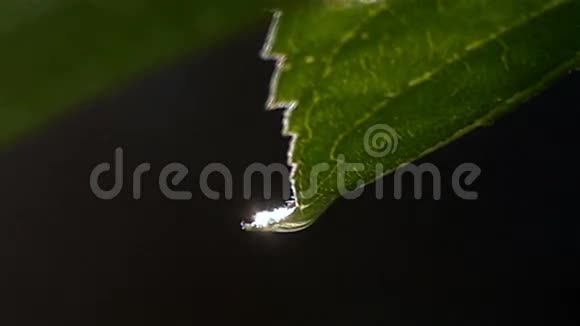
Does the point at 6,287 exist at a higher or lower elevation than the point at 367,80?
higher

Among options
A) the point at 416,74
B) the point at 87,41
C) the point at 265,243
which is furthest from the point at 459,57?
the point at 265,243

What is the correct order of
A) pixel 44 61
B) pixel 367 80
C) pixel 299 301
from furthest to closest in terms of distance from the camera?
1. pixel 299 301
2. pixel 367 80
3. pixel 44 61

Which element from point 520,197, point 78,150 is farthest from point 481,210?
point 78,150

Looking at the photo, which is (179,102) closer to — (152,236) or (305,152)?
(152,236)

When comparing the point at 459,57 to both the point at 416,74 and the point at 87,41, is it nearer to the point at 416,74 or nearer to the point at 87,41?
the point at 416,74

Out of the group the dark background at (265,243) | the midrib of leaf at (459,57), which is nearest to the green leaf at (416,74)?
the midrib of leaf at (459,57)

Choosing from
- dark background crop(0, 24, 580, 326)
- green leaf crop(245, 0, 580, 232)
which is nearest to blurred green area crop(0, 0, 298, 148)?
green leaf crop(245, 0, 580, 232)
